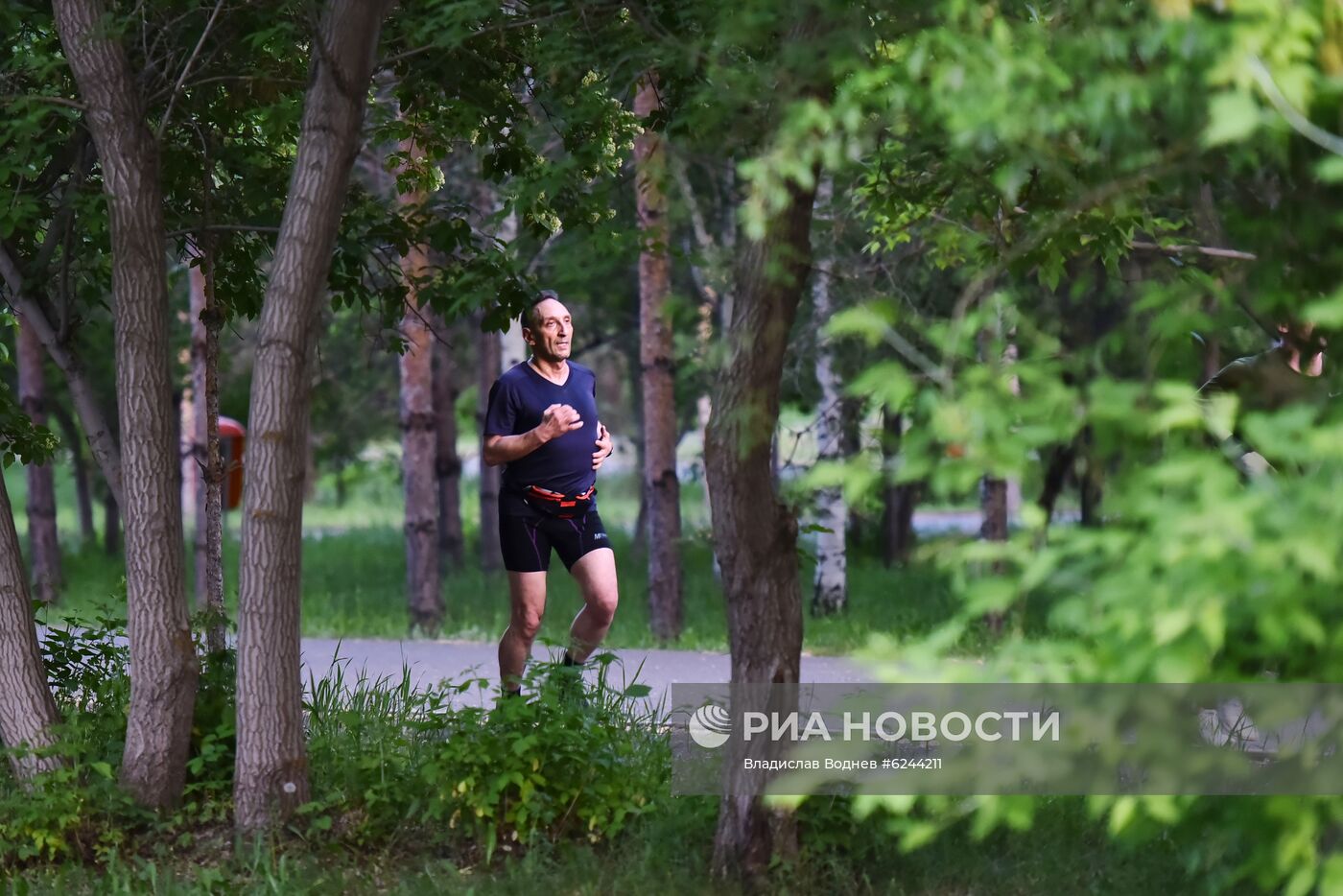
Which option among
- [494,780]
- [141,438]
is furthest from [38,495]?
[494,780]

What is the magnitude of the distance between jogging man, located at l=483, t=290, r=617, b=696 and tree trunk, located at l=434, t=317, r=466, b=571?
10938mm

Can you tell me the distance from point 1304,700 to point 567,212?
432 centimetres

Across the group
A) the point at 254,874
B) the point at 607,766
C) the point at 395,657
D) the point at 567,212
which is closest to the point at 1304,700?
the point at 607,766

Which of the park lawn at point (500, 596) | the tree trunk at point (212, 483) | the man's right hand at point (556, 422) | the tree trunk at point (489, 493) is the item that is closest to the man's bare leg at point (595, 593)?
the man's right hand at point (556, 422)

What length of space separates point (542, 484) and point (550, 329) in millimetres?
730

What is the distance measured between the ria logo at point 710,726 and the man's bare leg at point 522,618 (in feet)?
4.89

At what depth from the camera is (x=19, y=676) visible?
6.13m

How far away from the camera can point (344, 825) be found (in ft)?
19.1

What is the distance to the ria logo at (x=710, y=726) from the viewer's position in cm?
584

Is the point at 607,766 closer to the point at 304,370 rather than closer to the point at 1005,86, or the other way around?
the point at 304,370

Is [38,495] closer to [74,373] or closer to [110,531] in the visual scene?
[110,531]

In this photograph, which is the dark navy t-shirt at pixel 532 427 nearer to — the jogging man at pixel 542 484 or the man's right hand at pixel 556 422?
the jogging man at pixel 542 484

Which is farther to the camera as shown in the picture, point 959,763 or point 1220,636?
point 959,763

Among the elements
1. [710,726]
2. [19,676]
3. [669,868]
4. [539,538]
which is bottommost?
[669,868]
